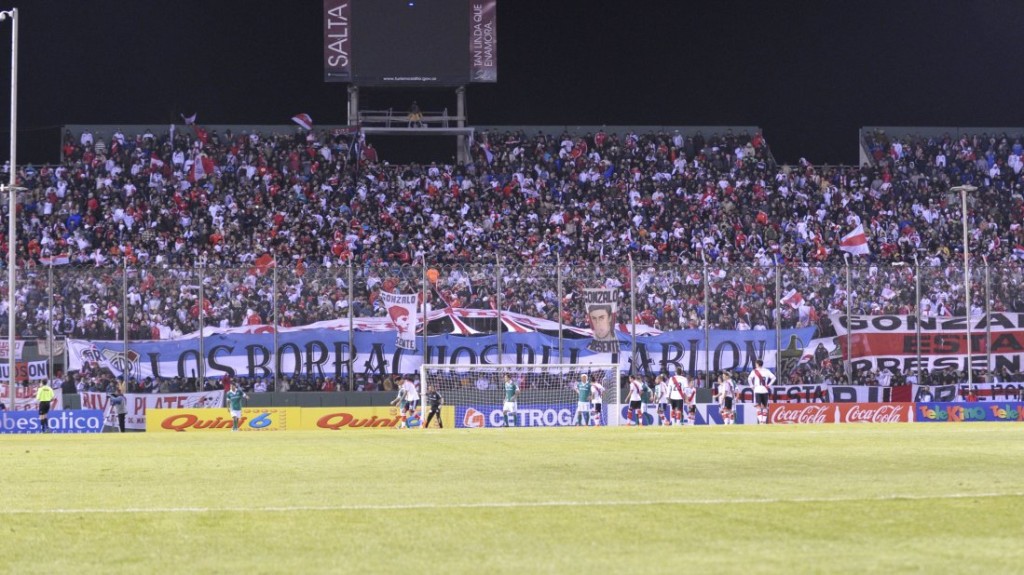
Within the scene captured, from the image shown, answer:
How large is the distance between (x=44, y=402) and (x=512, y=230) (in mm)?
21147

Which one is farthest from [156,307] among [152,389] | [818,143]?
[818,143]

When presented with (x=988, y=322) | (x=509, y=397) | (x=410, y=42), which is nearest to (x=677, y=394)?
(x=509, y=397)

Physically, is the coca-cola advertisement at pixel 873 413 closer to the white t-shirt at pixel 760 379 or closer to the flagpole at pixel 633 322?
the white t-shirt at pixel 760 379

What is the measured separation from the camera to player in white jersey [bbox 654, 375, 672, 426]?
43.2 metres

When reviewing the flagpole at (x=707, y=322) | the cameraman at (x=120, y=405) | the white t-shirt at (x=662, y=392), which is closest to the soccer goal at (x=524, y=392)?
the white t-shirt at (x=662, y=392)

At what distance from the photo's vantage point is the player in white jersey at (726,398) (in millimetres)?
42719

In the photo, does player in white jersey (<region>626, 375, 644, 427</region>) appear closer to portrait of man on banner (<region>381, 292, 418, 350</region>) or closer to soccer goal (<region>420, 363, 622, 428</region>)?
soccer goal (<region>420, 363, 622, 428</region>)

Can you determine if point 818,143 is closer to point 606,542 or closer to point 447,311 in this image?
point 447,311

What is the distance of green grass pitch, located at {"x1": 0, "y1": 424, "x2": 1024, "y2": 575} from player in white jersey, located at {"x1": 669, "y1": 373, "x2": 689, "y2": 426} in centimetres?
1994

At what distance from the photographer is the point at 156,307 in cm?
4222

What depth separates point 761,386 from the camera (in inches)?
1690

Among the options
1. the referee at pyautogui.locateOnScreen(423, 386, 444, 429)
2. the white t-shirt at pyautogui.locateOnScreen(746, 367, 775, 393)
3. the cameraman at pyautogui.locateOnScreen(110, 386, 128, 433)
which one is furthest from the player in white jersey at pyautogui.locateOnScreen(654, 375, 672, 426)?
the cameraman at pyautogui.locateOnScreen(110, 386, 128, 433)

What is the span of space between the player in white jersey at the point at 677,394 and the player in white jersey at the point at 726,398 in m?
1.20

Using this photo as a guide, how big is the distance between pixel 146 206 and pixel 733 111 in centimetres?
3085
